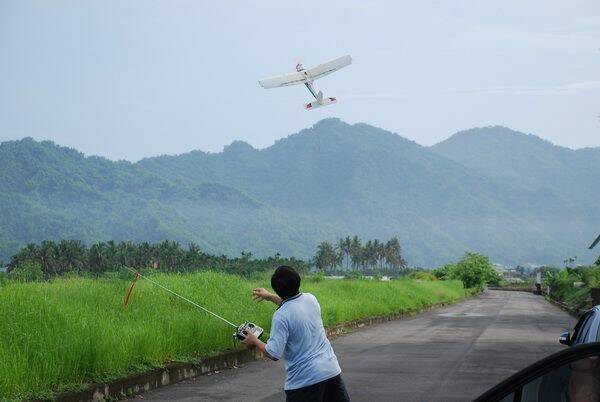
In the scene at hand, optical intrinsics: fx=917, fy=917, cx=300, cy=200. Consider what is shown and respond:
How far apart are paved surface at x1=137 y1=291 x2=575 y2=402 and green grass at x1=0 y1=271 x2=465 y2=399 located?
773 millimetres

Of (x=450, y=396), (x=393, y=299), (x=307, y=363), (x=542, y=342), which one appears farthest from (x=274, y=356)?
(x=393, y=299)

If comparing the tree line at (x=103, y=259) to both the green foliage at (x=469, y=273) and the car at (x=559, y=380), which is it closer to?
the green foliage at (x=469, y=273)

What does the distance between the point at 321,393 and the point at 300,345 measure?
364 millimetres

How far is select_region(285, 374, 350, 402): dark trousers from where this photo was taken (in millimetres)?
6418

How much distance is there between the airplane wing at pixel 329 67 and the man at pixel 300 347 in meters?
65.7

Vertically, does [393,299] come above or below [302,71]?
below

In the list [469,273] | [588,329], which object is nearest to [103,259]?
[469,273]

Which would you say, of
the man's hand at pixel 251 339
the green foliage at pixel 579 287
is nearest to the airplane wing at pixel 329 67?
the green foliage at pixel 579 287

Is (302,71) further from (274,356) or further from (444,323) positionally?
(274,356)

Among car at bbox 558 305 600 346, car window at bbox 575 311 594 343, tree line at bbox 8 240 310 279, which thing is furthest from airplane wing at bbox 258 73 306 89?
tree line at bbox 8 240 310 279

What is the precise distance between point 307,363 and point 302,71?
214 feet

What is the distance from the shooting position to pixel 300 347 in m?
6.50

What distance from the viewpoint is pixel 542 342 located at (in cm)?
2409

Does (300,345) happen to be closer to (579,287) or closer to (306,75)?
(579,287)
